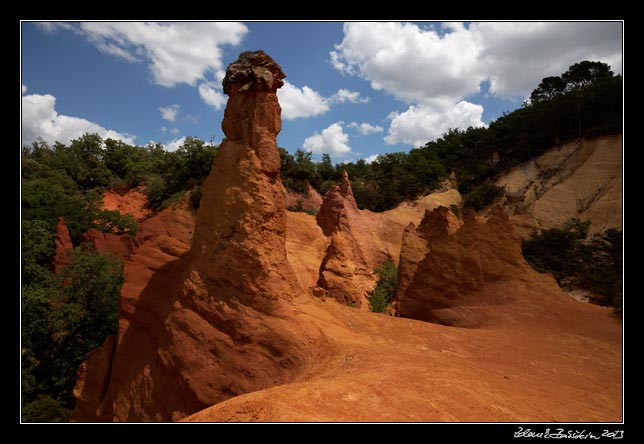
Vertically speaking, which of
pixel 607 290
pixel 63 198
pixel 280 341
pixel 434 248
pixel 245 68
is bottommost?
pixel 607 290

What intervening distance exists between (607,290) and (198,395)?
16.4 metres

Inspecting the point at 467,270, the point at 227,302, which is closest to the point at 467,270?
the point at 467,270

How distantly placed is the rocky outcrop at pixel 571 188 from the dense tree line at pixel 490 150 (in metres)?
1.58

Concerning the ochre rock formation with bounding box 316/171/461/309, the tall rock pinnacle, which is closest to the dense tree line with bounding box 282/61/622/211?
the ochre rock formation with bounding box 316/171/461/309

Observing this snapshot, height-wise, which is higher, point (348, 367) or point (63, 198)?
point (63, 198)

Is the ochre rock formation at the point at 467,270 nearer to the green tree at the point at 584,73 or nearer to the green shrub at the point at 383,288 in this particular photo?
the green shrub at the point at 383,288

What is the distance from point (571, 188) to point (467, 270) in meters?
21.9

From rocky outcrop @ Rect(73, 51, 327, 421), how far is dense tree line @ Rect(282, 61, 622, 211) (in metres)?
25.7

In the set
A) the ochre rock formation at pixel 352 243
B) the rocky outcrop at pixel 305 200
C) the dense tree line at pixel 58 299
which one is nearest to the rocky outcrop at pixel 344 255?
the ochre rock formation at pixel 352 243

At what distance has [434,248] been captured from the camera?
10.3 metres

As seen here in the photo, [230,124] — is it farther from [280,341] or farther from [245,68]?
[280,341]

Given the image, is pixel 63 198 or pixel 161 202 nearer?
pixel 63 198

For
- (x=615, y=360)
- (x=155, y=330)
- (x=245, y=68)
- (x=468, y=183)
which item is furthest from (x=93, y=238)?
(x=468, y=183)

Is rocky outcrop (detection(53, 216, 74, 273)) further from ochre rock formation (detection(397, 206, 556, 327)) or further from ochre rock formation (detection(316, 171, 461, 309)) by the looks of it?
ochre rock formation (detection(397, 206, 556, 327))
